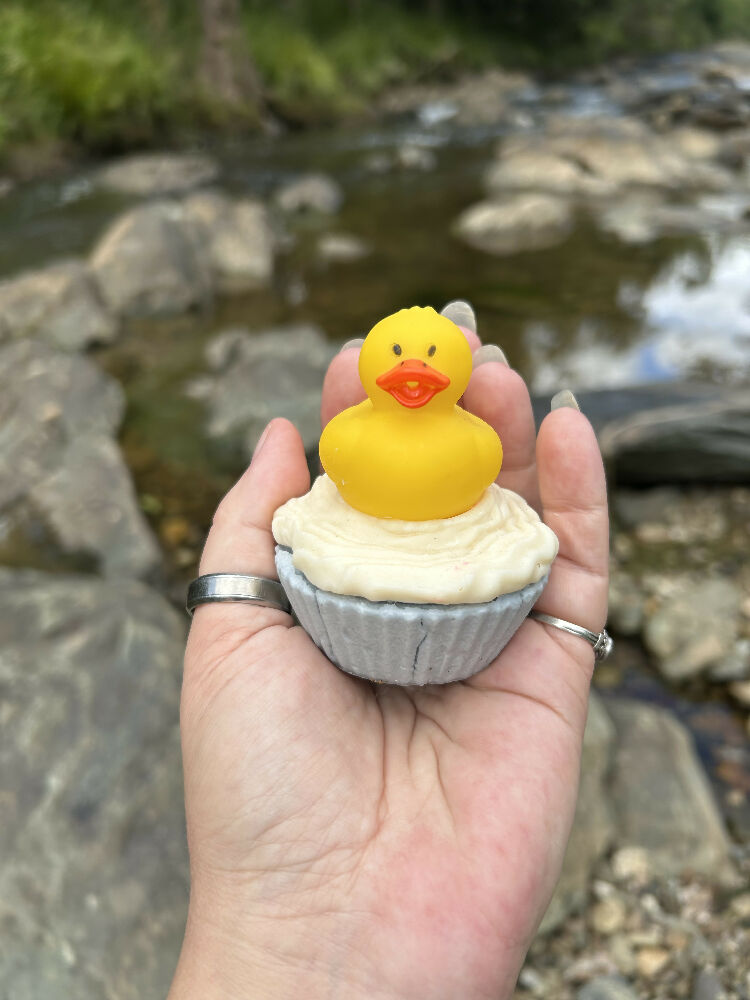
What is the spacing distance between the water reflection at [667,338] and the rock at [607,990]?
3620mm

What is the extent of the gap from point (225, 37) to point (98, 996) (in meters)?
14.8

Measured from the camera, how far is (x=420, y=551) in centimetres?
167

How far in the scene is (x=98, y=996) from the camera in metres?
1.97

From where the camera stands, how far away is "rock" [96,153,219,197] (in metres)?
Result: 9.97

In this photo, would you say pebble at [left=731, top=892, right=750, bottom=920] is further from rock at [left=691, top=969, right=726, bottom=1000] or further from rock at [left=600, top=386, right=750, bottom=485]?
rock at [left=600, top=386, right=750, bottom=485]

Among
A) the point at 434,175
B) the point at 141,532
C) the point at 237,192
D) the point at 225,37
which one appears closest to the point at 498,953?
the point at 141,532

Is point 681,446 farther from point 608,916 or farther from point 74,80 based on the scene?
point 74,80

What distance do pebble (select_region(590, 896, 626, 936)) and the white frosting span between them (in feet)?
4.96

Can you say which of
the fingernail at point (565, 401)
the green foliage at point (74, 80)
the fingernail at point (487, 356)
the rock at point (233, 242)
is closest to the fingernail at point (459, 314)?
the fingernail at point (487, 356)

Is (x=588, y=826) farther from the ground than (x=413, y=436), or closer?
closer

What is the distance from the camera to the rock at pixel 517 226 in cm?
845

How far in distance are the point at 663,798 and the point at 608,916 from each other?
0.51 m

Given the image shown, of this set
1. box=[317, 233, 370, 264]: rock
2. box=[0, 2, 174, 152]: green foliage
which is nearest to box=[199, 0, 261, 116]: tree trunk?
box=[0, 2, 174, 152]: green foliage

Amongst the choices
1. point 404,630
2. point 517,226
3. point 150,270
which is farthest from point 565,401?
point 517,226
